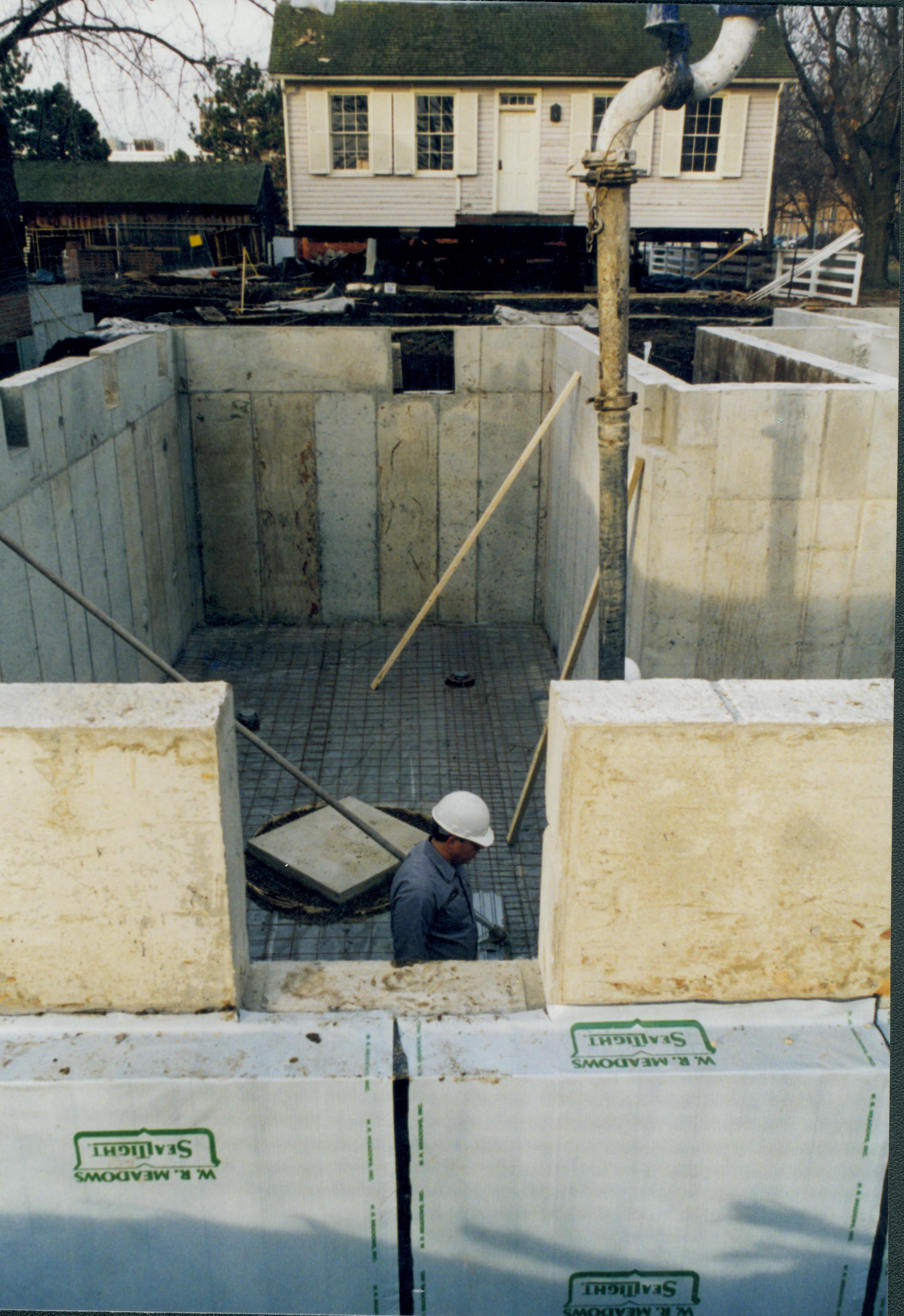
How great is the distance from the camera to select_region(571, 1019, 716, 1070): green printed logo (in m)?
2.87

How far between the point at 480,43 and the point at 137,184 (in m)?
17.2

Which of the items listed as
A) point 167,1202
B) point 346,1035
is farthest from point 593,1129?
point 167,1202

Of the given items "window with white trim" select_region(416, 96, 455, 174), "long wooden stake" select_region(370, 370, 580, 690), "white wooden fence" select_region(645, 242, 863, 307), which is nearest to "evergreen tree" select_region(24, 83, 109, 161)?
"window with white trim" select_region(416, 96, 455, 174)

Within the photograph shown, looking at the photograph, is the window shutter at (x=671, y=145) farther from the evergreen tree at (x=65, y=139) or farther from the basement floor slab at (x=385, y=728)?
the basement floor slab at (x=385, y=728)

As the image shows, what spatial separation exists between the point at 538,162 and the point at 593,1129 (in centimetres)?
2305

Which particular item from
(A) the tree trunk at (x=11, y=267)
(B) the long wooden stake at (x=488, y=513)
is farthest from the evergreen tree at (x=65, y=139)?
(B) the long wooden stake at (x=488, y=513)

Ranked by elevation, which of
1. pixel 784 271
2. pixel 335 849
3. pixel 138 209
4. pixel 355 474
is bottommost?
pixel 335 849

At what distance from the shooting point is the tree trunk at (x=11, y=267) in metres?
9.82

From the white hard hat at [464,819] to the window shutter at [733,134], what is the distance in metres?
22.5

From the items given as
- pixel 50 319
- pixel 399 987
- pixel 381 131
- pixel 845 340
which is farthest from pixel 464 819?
pixel 381 131

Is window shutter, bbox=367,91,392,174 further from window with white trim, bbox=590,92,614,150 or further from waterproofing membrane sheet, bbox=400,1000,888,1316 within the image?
waterproofing membrane sheet, bbox=400,1000,888,1316

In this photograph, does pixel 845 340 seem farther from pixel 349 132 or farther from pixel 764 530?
pixel 349 132

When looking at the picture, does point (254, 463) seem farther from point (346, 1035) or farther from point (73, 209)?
point (73, 209)

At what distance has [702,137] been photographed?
2255 cm
